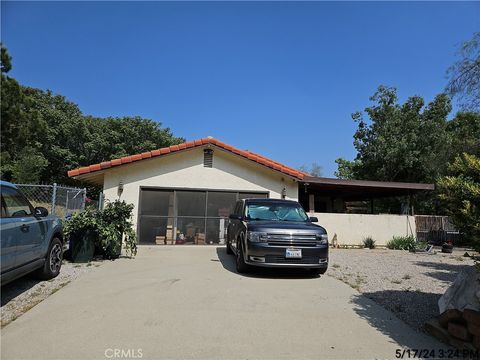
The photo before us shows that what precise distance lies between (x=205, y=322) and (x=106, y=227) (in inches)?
221

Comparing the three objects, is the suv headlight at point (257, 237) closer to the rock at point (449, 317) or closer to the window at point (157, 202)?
the rock at point (449, 317)

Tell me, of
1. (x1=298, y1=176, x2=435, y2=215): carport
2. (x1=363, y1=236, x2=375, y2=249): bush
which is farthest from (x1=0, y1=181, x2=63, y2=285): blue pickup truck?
(x1=363, y1=236, x2=375, y2=249): bush

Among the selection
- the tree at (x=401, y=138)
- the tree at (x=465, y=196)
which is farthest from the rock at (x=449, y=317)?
the tree at (x=401, y=138)

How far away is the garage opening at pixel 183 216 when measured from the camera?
548 inches

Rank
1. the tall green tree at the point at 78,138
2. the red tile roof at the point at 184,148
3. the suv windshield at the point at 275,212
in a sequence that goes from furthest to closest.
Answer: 1. the tall green tree at the point at 78,138
2. the red tile roof at the point at 184,148
3. the suv windshield at the point at 275,212

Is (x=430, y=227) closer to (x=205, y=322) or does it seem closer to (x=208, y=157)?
(x=208, y=157)

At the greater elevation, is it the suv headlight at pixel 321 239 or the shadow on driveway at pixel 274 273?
the suv headlight at pixel 321 239

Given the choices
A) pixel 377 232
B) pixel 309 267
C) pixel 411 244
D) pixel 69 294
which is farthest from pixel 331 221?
pixel 69 294

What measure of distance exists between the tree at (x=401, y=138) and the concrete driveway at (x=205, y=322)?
2060cm

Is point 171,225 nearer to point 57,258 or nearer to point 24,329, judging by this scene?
point 57,258

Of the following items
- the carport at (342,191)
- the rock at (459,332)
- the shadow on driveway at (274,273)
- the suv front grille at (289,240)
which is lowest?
the rock at (459,332)

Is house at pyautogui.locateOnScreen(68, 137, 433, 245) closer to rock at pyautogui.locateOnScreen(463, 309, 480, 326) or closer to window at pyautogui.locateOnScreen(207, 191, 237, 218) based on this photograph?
window at pyautogui.locateOnScreen(207, 191, 237, 218)

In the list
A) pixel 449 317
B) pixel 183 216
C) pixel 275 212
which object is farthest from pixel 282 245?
pixel 183 216

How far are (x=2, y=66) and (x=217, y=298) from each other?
20.6ft
